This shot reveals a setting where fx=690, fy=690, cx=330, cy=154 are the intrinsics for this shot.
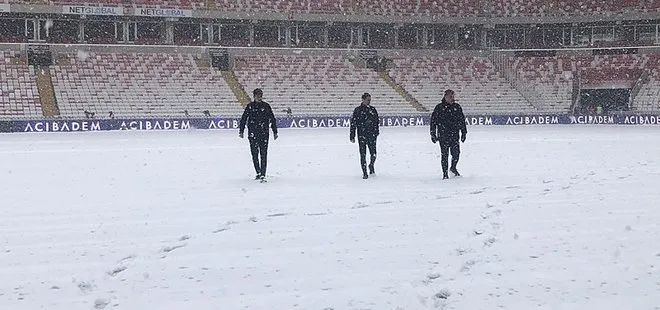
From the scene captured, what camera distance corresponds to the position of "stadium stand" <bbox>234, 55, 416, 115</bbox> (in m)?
41.0

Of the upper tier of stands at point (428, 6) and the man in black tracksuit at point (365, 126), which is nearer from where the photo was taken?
the man in black tracksuit at point (365, 126)

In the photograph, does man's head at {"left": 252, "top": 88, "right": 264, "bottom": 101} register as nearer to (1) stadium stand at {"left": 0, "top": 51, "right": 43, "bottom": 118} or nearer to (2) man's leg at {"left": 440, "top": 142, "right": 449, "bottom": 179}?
(2) man's leg at {"left": 440, "top": 142, "right": 449, "bottom": 179}

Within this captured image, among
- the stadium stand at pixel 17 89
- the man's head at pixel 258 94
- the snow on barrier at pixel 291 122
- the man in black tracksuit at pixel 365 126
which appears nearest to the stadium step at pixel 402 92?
the snow on barrier at pixel 291 122

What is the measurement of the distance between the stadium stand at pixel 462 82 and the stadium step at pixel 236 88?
10.6 m

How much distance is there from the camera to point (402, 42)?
1912 inches

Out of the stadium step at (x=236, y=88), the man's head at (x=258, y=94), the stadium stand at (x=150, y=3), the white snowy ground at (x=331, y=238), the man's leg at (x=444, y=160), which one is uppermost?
the stadium stand at (x=150, y=3)

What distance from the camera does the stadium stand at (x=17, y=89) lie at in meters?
34.6

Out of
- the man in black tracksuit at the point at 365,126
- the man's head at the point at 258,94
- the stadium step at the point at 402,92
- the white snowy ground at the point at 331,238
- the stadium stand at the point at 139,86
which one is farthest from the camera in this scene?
the stadium step at the point at 402,92

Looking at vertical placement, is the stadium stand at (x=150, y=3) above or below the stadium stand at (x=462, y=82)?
above

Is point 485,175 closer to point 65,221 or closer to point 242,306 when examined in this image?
point 65,221

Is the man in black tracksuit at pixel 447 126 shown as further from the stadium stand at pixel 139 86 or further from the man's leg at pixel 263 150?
the stadium stand at pixel 139 86

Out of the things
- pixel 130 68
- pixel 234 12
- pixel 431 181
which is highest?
pixel 234 12

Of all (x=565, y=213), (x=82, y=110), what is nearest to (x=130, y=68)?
(x=82, y=110)

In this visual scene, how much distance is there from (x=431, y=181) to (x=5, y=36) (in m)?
35.1
